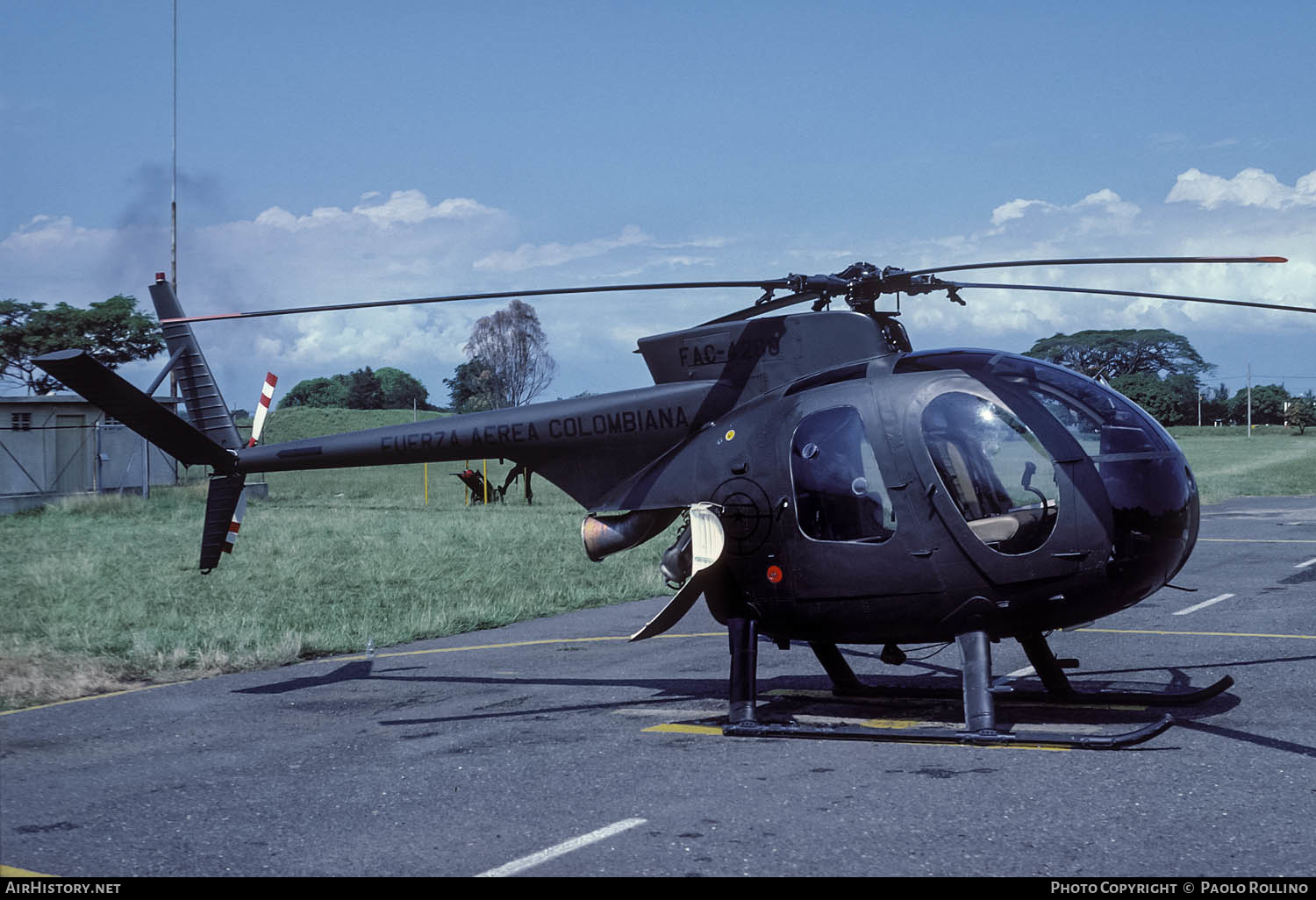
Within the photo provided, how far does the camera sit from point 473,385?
96688 mm

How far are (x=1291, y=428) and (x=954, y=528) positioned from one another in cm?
13999

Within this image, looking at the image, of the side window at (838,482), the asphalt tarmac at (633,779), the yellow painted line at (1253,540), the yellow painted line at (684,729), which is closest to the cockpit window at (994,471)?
the side window at (838,482)

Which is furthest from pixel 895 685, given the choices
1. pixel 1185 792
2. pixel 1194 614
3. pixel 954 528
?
pixel 1194 614

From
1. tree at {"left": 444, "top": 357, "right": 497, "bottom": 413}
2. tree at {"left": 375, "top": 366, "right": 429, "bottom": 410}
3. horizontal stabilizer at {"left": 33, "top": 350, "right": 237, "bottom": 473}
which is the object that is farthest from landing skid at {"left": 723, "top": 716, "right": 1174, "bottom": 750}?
tree at {"left": 375, "top": 366, "right": 429, "bottom": 410}

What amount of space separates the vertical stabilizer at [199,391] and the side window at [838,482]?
6.24 metres

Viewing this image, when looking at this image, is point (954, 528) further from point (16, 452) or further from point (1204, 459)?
point (1204, 459)

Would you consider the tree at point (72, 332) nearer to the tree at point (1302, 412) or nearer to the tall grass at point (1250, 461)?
the tall grass at point (1250, 461)

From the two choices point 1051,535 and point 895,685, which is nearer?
point 1051,535

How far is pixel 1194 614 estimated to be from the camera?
1403 cm

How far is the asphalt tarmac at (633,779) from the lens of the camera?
562 centimetres

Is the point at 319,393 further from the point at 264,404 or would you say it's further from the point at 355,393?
the point at 264,404

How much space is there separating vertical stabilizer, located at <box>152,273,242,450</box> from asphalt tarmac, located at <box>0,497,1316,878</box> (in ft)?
8.24

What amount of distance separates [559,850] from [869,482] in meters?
3.60

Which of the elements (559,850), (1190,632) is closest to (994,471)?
(559,850)
